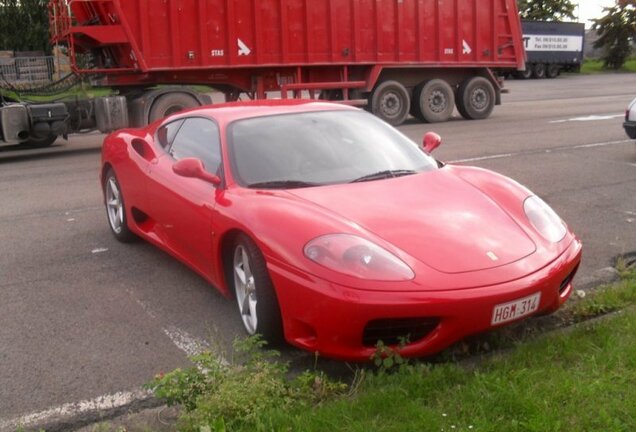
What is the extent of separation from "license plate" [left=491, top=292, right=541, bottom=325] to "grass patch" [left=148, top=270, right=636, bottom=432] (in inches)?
8.6

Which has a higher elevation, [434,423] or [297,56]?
[297,56]

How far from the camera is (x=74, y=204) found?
28.7ft

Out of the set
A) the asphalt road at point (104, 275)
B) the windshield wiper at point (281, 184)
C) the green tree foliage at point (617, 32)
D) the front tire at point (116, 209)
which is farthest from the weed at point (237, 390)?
the green tree foliage at point (617, 32)

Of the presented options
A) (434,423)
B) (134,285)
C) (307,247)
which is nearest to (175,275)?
(134,285)

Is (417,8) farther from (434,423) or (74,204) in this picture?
(434,423)

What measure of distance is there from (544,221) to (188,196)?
2319 mm

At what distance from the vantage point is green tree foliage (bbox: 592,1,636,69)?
55.0m

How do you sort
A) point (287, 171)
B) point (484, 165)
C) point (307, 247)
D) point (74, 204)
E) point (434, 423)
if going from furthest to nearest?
point (484, 165) < point (74, 204) < point (287, 171) < point (307, 247) < point (434, 423)

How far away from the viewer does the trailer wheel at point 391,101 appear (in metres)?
17.7

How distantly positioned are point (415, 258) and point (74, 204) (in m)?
5.95

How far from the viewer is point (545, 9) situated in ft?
211

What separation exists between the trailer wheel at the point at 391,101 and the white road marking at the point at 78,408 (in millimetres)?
→ 14348

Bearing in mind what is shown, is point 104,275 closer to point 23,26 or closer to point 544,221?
point 544,221

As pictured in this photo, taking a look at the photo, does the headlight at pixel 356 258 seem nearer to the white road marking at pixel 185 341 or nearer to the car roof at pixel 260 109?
the white road marking at pixel 185 341
